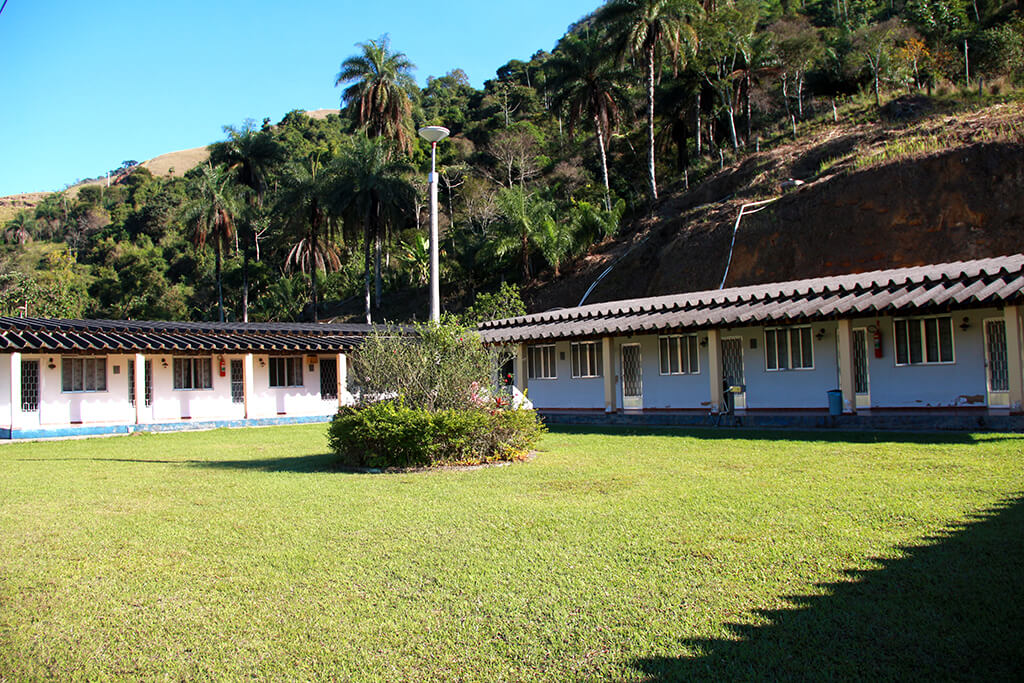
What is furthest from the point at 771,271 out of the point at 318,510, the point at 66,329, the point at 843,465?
the point at 318,510

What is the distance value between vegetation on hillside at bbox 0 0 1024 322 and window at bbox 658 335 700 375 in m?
20.0

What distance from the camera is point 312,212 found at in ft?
158

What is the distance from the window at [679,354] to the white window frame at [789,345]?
2.06 metres

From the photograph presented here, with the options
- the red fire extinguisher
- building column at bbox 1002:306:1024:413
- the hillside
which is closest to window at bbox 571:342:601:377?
the red fire extinguisher

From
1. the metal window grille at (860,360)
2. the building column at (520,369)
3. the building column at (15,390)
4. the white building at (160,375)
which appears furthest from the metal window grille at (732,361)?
the building column at (15,390)

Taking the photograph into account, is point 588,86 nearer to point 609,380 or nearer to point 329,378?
point 329,378

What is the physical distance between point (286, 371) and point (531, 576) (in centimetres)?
2333

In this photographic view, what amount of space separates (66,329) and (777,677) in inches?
929

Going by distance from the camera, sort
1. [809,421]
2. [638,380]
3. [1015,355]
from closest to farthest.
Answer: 1. [1015,355]
2. [809,421]
3. [638,380]

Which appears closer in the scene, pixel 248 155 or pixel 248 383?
pixel 248 383

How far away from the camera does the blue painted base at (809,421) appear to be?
1462cm

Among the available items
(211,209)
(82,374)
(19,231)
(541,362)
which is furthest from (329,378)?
Answer: (19,231)

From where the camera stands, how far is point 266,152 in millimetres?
57906

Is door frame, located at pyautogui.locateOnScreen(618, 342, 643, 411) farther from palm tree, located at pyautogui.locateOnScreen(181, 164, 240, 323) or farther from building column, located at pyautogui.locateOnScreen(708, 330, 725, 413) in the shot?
palm tree, located at pyautogui.locateOnScreen(181, 164, 240, 323)
